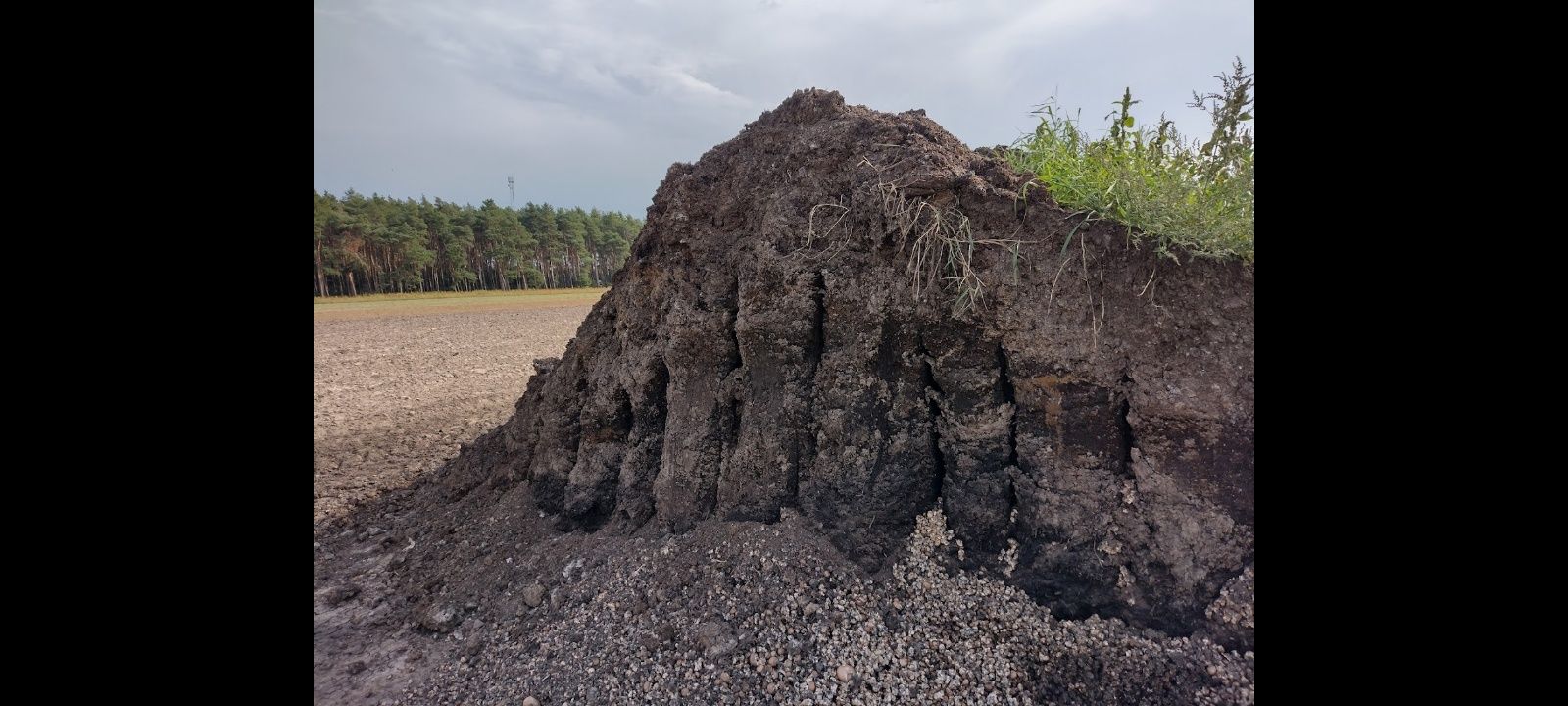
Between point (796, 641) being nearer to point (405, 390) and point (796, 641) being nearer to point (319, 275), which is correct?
point (405, 390)

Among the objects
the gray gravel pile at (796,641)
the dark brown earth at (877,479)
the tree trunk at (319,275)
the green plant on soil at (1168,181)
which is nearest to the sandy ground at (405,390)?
the dark brown earth at (877,479)

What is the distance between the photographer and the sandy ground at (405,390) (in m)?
5.90

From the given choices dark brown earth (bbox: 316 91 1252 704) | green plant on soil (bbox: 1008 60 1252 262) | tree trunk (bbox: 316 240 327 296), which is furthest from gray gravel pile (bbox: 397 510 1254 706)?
tree trunk (bbox: 316 240 327 296)

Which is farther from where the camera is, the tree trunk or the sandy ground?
the tree trunk

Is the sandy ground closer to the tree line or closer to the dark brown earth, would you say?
the dark brown earth

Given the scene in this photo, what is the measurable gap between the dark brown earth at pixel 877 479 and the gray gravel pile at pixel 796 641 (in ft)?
0.04

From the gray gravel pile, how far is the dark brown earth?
0.01 metres

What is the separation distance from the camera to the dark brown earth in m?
2.76

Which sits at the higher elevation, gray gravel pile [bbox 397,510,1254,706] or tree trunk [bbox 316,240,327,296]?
tree trunk [bbox 316,240,327,296]

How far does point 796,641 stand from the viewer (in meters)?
2.87

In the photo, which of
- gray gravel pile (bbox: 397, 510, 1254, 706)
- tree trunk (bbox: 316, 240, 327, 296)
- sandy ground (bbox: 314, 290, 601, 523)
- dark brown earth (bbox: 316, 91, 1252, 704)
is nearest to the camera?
gray gravel pile (bbox: 397, 510, 1254, 706)

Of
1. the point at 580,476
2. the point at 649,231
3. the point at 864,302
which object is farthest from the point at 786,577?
the point at 649,231

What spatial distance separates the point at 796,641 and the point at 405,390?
900 centimetres

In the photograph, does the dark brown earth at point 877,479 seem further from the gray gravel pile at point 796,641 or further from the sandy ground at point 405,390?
the sandy ground at point 405,390
